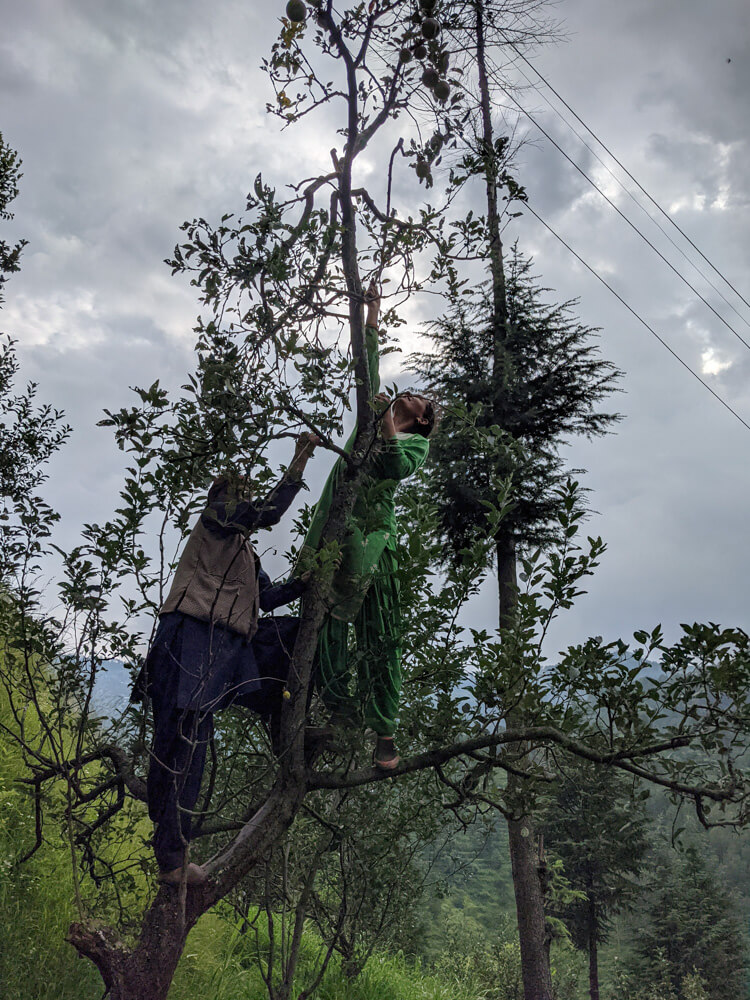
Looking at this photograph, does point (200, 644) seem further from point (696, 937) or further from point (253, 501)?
point (696, 937)

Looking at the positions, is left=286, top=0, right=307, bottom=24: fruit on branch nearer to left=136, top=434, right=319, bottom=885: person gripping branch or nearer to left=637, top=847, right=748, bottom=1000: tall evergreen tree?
left=136, top=434, right=319, bottom=885: person gripping branch

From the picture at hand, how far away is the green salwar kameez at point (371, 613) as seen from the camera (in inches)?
114

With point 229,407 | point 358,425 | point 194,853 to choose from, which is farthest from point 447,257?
point 194,853

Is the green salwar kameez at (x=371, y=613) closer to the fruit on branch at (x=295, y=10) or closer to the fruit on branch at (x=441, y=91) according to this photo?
the fruit on branch at (x=441, y=91)

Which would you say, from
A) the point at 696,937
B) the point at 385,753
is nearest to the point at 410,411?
the point at 385,753

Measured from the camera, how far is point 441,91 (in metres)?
2.96

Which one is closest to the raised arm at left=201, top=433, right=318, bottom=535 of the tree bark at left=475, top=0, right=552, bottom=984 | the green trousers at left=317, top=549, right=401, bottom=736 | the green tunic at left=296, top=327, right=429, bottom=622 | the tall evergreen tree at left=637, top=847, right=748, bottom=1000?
the green tunic at left=296, top=327, right=429, bottom=622

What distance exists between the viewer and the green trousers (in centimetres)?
299

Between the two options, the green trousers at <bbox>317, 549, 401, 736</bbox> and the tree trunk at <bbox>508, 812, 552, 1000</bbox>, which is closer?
the green trousers at <bbox>317, 549, 401, 736</bbox>

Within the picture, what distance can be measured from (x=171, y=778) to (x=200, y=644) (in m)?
0.52

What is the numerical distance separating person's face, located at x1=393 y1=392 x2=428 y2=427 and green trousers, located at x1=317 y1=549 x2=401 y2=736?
68cm

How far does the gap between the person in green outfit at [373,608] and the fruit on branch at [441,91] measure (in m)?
0.79

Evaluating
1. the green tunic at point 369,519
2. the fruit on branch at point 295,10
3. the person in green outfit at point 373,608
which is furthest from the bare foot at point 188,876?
the fruit on branch at point 295,10

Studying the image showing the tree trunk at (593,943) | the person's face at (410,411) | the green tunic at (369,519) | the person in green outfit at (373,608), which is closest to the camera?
the green tunic at (369,519)
